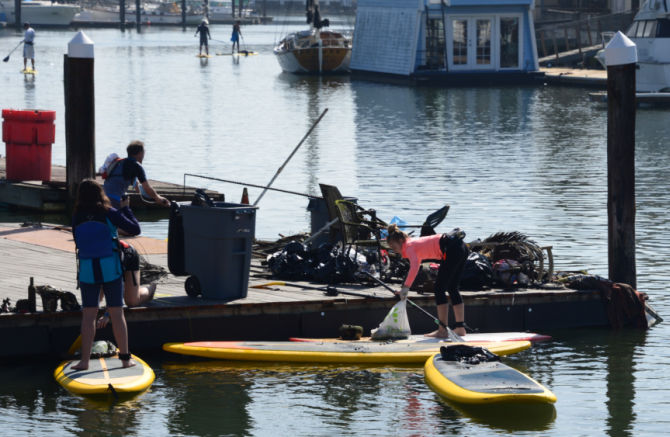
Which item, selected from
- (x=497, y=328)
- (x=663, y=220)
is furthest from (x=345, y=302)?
(x=663, y=220)

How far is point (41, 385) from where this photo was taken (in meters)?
9.42

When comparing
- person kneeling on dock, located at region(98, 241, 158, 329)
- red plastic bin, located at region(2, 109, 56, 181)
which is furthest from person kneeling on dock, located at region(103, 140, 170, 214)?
red plastic bin, located at region(2, 109, 56, 181)

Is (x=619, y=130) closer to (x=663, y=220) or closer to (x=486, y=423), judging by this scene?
(x=486, y=423)

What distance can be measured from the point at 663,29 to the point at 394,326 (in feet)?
102

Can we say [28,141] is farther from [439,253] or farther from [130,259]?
[439,253]

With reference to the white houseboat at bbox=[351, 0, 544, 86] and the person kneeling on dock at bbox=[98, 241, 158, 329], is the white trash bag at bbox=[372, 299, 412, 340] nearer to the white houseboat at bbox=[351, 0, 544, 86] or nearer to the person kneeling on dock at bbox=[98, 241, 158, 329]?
the person kneeling on dock at bbox=[98, 241, 158, 329]

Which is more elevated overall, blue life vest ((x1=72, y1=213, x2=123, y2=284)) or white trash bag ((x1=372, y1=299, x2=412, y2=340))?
blue life vest ((x1=72, y1=213, x2=123, y2=284))

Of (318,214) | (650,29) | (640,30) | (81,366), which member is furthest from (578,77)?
(81,366)

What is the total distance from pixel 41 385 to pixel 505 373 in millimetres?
4219

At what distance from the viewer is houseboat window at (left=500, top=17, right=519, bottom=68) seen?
46.2 meters

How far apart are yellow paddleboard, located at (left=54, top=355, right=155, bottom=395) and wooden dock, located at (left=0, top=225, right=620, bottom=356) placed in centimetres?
51

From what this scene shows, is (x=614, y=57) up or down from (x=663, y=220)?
up

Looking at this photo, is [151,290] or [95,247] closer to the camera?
[95,247]

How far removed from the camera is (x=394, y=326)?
34.7ft
